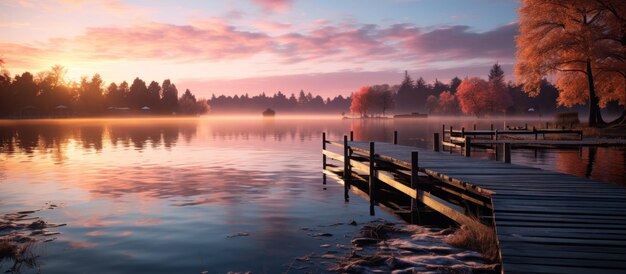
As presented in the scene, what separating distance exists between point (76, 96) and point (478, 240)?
15563 centimetres

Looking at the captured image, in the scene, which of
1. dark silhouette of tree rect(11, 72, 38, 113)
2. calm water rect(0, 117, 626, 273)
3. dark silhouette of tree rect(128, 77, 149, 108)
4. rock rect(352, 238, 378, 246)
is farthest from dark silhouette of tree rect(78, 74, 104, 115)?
rock rect(352, 238, 378, 246)

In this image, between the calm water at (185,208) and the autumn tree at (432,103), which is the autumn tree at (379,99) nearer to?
the autumn tree at (432,103)

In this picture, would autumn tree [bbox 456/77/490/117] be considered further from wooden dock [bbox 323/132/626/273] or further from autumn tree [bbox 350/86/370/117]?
wooden dock [bbox 323/132/626/273]

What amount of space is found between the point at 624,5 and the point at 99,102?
144545 millimetres

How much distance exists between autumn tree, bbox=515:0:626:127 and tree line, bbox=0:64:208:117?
114530mm

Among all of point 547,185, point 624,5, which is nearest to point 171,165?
point 547,185

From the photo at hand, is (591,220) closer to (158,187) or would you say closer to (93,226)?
(93,226)

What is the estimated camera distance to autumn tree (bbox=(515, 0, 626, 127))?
1588 inches

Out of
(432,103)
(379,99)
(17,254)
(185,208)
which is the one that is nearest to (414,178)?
(185,208)

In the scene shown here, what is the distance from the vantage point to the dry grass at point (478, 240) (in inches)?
369

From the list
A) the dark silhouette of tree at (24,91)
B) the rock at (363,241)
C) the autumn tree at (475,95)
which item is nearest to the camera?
the rock at (363,241)

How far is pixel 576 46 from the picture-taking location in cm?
4038

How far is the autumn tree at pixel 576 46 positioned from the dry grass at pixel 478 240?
1402 inches

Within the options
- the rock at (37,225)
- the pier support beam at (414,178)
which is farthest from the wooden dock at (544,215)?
the rock at (37,225)
